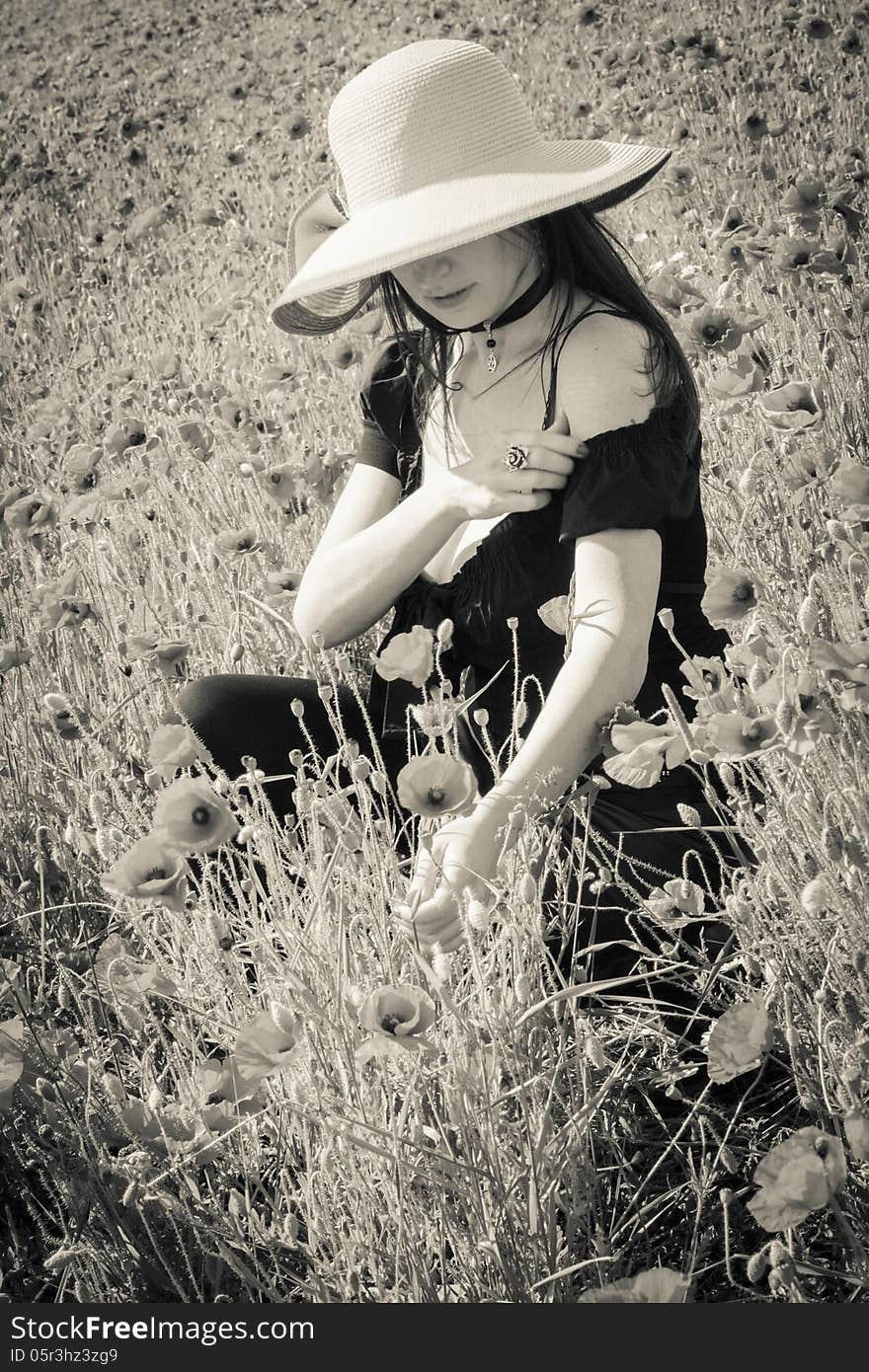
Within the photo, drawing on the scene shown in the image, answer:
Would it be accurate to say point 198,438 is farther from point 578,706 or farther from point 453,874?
point 453,874

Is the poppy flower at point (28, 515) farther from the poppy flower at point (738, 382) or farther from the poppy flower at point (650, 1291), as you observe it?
the poppy flower at point (650, 1291)

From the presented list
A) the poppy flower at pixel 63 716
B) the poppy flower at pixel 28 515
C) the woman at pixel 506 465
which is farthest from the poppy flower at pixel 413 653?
the poppy flower at pixel 28 515

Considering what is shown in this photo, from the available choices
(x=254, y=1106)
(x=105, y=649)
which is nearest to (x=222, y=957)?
(x=254, y=1106)

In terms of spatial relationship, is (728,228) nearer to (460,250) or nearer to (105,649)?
(460,250)

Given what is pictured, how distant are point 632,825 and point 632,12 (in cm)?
489

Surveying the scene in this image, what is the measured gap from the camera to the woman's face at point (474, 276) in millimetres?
1489

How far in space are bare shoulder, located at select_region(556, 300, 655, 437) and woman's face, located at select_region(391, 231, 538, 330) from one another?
10 cm

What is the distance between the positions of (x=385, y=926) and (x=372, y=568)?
592 millimetres

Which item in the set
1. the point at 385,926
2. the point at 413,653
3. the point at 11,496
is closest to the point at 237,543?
the point at 11,496

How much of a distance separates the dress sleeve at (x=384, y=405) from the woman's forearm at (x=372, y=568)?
0.64 feet

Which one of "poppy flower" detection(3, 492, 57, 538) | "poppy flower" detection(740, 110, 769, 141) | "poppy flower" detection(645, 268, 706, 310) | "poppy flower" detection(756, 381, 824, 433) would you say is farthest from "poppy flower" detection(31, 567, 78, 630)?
"poppy flower" detection(740, 110, 769, 141)

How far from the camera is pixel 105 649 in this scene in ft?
7.64

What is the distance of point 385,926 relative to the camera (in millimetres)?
1158

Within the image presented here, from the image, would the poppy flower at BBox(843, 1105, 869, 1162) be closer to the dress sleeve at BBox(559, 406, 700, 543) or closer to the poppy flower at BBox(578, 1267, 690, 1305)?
the poppy flower at BBox(578, 1267, 690, 1305)
